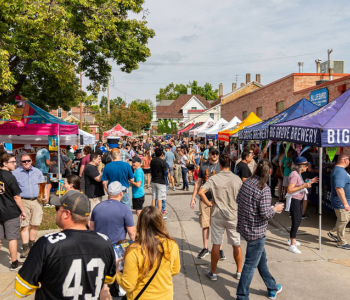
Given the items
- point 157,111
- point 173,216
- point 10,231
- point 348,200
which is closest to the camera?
point 10,231

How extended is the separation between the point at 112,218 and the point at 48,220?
5.05 m

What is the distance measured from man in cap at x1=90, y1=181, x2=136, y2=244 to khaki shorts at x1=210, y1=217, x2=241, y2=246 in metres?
1.41

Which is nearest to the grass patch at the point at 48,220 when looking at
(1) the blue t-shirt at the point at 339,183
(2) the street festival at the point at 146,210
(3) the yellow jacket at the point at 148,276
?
(2) the street festival at the point at 146,210

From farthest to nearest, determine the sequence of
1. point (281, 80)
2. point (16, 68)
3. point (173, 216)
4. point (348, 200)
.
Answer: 1. point (281, 80)
2. point (16, 68)
3. point (173, 216)
4. point (348, 200)

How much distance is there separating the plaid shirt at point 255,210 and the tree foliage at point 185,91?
83.8 m

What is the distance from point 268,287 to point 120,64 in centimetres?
1222

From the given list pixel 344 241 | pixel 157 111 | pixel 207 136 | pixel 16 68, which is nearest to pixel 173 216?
pixel 344 241

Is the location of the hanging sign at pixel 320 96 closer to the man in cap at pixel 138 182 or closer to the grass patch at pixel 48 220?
the man in cap at pixel 138 182

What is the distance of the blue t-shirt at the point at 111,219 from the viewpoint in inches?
140

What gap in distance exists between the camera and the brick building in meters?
13.9

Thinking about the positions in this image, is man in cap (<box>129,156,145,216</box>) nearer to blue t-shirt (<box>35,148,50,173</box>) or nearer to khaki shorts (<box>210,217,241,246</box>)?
khaki shorts (<box>210,217,241,246</box>)

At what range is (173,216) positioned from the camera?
326 inches

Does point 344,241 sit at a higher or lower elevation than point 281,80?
lower

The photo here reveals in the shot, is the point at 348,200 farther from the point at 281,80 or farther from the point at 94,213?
the point at 281,80
